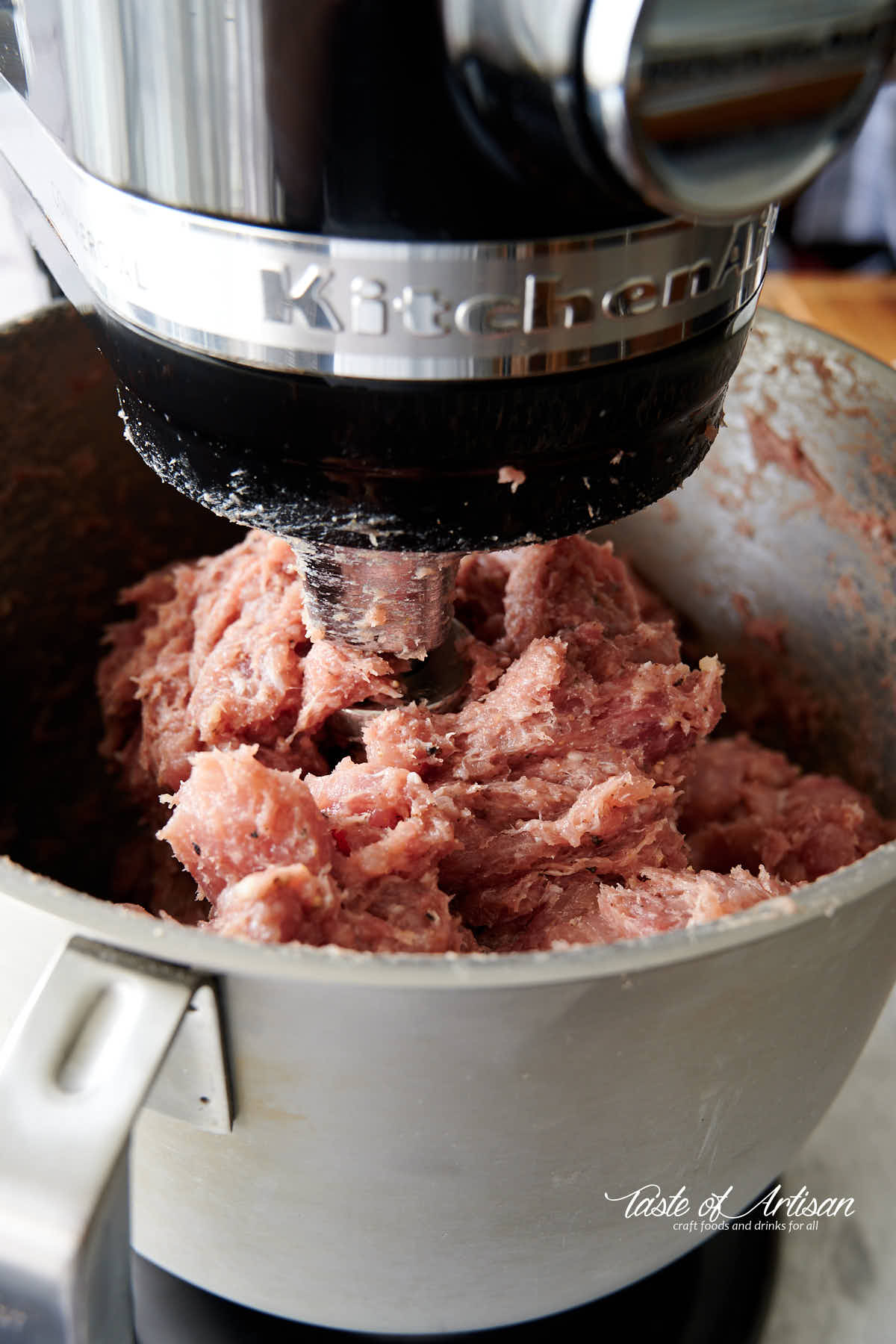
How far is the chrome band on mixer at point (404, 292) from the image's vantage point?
1.72ft

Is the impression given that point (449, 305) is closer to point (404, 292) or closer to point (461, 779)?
point (404, 292)

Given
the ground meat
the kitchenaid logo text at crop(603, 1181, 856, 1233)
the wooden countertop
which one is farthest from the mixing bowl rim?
the wooden countertop

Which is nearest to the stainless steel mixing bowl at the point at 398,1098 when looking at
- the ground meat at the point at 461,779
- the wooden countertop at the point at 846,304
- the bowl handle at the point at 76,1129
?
the bowl handle at the point at 76,1129

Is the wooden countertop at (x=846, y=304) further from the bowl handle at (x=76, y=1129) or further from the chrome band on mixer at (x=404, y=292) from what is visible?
the bowl handle at (x=76, y=1129)

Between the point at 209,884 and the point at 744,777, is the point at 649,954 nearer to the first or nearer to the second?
the point at 209,884

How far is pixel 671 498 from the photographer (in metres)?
1.29

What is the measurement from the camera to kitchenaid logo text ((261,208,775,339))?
528 mm

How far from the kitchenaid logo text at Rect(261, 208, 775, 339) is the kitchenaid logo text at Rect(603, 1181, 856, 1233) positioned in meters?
0.50

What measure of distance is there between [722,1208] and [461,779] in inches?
13.6

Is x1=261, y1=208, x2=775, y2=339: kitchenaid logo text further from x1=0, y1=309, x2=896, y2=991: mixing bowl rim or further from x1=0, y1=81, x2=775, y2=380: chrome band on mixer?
x1=0, y1=309, x2=896, y2=991: mixing bowl rim

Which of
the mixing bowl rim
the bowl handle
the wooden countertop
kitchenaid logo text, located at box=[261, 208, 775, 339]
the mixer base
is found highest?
kitchenaid logo text, located at box=[261, 208, 775, 339]

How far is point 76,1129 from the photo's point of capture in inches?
19.7

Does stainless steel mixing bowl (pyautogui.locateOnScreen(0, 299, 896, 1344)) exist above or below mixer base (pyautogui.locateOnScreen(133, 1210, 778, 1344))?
above

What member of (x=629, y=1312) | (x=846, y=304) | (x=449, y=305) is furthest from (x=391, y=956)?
(x=846, y=304)
